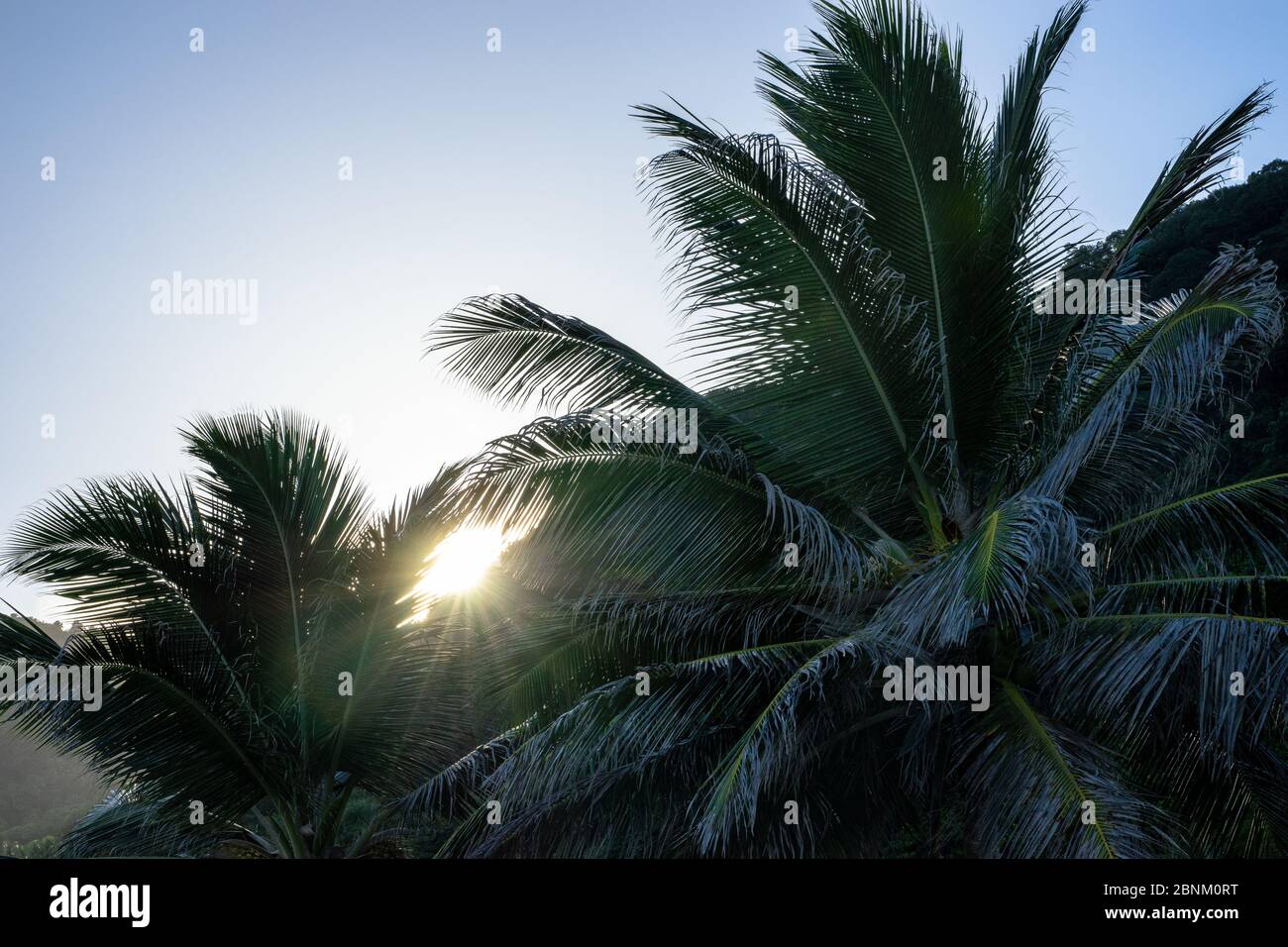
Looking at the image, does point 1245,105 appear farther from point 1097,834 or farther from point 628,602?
point 628,602

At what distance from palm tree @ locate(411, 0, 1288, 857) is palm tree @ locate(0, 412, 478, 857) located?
5.39ft

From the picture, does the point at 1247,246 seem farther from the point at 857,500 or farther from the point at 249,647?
the point at 249,647

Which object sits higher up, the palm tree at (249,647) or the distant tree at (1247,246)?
the distant tree at (1247,246)

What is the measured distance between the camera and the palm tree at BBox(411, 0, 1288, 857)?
23.3 feet

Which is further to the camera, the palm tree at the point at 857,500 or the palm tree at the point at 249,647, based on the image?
the palm tree at the point at 249,647

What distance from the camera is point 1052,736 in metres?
6.52

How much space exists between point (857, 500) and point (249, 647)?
5.42 meters

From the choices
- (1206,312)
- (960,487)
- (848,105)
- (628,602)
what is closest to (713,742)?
(628,602)

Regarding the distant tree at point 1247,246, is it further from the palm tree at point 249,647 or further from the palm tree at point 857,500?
the palm tree at point 249,647

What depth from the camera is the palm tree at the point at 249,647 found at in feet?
28.9

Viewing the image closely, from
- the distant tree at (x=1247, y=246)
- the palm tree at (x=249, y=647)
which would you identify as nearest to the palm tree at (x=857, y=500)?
the palm tree at (x=249, y=647)

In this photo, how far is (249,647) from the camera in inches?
375

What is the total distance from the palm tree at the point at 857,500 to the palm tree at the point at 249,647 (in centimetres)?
164

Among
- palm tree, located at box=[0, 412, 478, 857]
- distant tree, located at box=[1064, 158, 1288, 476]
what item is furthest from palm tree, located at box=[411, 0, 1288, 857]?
distant tree, located at box=[1064, 158, 1288, 476]
